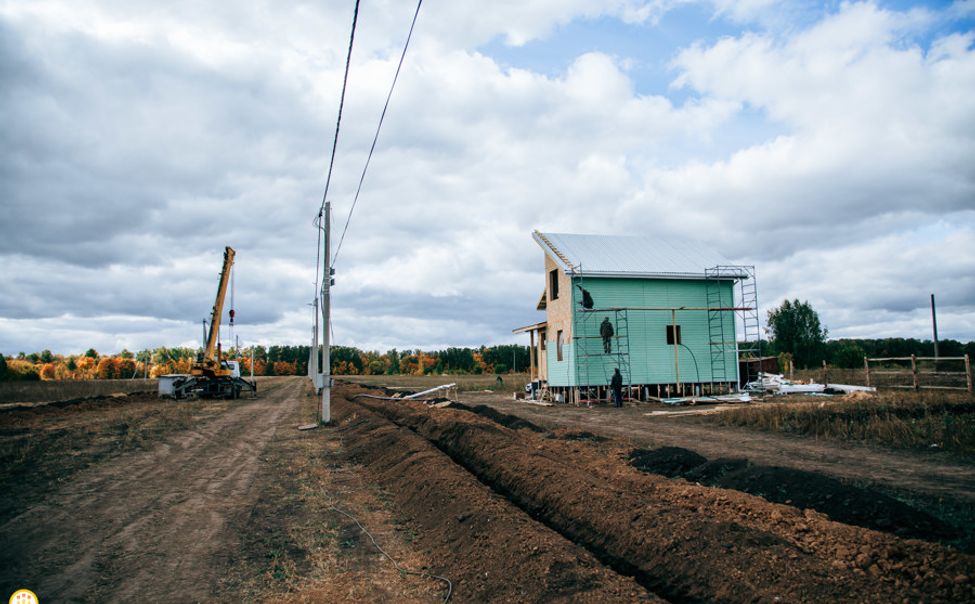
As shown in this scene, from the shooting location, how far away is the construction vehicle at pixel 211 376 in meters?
28.1

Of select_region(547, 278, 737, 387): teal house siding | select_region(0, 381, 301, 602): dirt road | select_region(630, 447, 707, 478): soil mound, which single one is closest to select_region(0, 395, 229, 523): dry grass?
select_region(0, 381, 301, 602): dirt road

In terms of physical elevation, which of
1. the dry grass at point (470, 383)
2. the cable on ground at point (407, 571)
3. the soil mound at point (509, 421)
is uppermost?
the soil mound at point (509, 421)

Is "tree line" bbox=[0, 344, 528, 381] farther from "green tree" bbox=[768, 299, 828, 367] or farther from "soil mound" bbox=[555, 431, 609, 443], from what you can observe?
"soil mound" bbox=[555, 431, 609, 443]

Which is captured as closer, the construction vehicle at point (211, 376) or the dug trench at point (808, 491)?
the dug trench at point (808, 491)

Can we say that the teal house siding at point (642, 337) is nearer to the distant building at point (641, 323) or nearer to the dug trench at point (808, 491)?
the distant building at point (641, 323)

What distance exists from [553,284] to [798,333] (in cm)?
4303

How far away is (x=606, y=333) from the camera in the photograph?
23797 millimetres

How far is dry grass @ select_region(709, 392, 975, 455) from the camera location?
412 inches

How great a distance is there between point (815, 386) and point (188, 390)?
1154 inches

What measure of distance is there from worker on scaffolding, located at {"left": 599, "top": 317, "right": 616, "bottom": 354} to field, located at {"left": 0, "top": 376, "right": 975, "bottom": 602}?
11.8 meters

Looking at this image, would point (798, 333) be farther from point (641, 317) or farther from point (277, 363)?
point (277, 363)

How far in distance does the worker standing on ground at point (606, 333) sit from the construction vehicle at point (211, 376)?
60.3 ft

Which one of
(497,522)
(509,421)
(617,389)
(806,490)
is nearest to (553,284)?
(617,389)

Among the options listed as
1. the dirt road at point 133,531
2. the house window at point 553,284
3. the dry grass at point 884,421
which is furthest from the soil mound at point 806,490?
the house window at point 553,284
